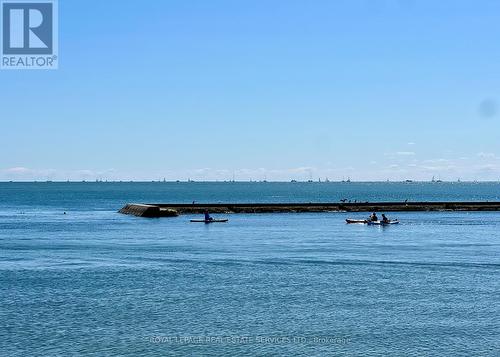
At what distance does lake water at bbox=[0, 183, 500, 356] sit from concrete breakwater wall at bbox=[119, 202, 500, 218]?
49084 millimetres

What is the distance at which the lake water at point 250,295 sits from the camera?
1556 inches

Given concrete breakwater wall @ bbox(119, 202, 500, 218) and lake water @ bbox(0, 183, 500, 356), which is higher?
concrete breakwater wall @ bbox(119, 202, 500, 218)

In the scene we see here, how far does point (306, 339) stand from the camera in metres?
40.3

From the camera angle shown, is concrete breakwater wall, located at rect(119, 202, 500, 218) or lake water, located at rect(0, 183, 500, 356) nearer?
lake water, located at rect(0, 183, 500, 356)

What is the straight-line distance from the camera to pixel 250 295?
5228cm

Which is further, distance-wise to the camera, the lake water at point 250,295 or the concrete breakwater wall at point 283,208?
the concrete breakwater wall at point 283,208

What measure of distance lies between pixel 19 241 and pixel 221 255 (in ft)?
106

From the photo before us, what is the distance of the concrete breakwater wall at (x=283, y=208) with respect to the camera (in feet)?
483

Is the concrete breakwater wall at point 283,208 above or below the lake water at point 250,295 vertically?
above

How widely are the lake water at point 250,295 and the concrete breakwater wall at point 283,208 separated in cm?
4908

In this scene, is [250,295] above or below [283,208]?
below

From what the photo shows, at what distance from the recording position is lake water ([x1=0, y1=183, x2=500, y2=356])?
3953cm

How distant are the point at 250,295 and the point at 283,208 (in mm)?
108596

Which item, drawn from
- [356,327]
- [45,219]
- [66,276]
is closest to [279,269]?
[66,276]
